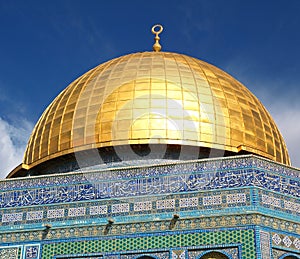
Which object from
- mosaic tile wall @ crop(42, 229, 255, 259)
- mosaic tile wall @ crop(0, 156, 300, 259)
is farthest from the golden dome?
mosaic tile wall @ crop(42, 229, 255, 259)

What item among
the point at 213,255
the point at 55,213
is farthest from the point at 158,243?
the point at 55,213

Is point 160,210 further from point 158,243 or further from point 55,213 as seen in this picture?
point 55,213

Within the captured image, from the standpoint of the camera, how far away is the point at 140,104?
14445 millimetres

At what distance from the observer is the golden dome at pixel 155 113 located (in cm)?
1413

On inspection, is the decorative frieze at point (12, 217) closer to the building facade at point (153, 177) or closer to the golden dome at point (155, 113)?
the building facade at point (153, 177)

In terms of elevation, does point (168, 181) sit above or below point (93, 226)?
above

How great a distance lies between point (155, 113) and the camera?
14281mm

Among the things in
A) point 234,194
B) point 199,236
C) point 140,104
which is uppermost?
point 140,104

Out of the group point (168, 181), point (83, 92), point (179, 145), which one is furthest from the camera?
point (83, 92)

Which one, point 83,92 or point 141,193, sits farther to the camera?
point 83,92

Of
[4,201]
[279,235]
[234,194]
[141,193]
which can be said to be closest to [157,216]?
[141,193]

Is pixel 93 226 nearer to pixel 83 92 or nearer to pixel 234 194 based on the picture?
pixel 234 194

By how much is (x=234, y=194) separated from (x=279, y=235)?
99 centimetres

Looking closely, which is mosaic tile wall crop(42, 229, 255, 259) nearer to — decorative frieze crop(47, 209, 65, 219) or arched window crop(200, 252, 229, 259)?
arched window crop(200, 252, 229, 259)
